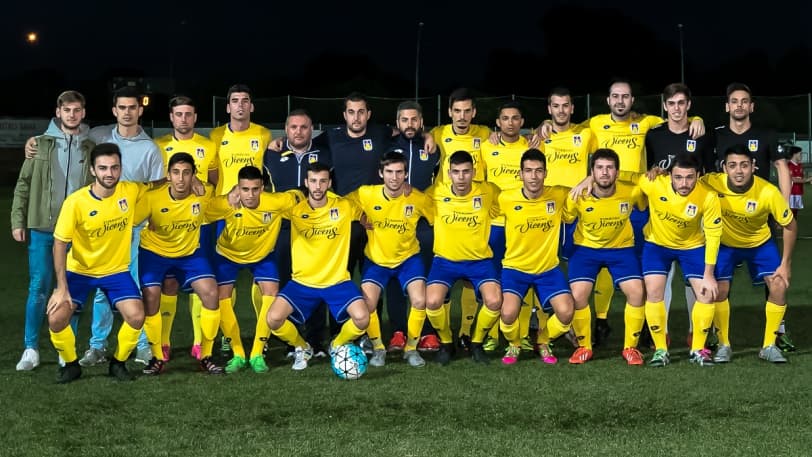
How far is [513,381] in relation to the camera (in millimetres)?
6484

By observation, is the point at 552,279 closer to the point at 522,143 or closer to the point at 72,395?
the point at 522,143

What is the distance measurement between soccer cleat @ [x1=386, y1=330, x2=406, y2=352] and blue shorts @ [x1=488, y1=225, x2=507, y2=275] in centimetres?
83

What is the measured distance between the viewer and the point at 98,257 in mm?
6543

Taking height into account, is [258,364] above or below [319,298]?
below

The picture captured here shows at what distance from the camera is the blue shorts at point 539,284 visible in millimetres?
7137

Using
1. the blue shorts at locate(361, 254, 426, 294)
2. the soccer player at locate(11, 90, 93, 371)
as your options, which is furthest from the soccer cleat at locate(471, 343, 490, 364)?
the soccer player at locate(11, 90, 93, 371)

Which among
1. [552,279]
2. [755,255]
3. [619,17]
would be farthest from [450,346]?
[619,17]

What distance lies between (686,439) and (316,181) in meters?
2.88

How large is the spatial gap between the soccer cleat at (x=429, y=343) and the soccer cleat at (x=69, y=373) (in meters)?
2.28

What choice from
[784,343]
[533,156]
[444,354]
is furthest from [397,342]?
[784,343]

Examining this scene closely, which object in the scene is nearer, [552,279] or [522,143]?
[552,279]

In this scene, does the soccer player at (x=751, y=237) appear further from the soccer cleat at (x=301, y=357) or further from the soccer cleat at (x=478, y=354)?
the soccer cleat at (x=301, y=357)

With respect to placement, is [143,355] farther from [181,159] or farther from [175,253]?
[181,159]

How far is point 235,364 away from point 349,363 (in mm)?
792
